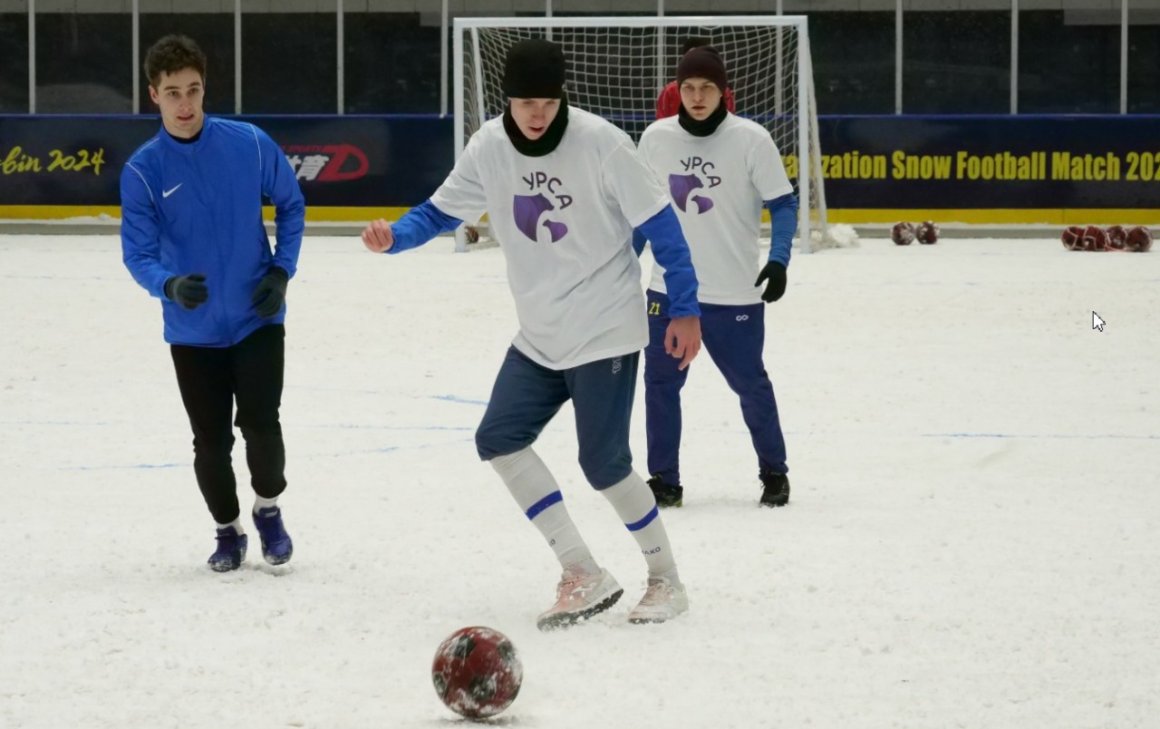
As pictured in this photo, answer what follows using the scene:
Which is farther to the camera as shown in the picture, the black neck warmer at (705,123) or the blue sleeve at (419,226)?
the black neck warmer at (705,123)

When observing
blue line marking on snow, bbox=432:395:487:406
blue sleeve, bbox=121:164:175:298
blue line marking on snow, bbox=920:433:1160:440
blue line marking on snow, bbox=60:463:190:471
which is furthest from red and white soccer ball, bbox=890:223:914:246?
blue sleeve, bbox=121:164:175:298

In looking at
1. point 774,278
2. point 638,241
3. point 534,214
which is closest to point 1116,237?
point 774,278

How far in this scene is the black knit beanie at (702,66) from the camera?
22.5 feet

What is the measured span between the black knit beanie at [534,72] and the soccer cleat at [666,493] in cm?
230

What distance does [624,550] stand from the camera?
621 centimetres

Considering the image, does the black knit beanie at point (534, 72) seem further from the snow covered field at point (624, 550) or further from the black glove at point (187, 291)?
the snow covered field at point (624, 550)

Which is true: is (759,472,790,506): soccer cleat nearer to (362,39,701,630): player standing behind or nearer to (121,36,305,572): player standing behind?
(362,39,701,630): player standing behind

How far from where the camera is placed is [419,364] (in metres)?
11.1

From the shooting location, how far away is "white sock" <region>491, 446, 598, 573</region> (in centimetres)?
532

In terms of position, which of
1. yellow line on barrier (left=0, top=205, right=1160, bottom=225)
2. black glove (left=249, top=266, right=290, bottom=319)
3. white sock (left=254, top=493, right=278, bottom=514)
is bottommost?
white sock (left=254, top=493, right=278, bottom=514)

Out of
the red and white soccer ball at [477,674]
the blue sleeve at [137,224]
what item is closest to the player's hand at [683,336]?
the red and white soccer ball at [477,674]

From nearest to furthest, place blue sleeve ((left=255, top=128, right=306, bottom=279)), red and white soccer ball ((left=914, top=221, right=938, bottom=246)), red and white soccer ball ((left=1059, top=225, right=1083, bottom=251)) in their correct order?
blue sleeve ((left=255, top=128, right=306, bottom=279)) < red and white soccer ball ((left=1059, top=225, right=1083, bottom=251)) < red and white soccer ball ((left=914, top=221, right=938, bottom=246))

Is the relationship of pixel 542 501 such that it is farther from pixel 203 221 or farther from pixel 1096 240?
pixel 1096 240

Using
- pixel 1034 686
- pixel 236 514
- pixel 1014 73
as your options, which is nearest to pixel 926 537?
pixel 1034 686
